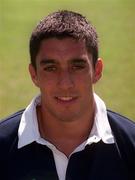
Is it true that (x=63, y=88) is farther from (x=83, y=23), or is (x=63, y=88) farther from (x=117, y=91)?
(x=117, y=91)

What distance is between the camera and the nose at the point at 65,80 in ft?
7.03

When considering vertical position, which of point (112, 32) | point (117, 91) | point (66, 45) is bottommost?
point (117, 91)

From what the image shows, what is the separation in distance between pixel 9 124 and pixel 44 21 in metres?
0.41

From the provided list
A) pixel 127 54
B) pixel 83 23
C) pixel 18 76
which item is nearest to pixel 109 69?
pixel 127 54

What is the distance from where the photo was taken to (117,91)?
5.63m

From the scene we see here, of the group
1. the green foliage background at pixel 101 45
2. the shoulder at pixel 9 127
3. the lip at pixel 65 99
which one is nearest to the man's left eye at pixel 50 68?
the lip at pixel 65 99

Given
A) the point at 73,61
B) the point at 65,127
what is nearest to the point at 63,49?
the point at 73,61

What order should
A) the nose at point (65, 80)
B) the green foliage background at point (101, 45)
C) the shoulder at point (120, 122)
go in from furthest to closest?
1. the green foliage background at point (101, 45)
2. the shoulder at point (120, 122)
3. the nose at point (65, 80)

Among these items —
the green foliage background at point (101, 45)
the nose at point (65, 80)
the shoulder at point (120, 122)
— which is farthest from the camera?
the green foliage background at point (101, 45)

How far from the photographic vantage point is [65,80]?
215cm

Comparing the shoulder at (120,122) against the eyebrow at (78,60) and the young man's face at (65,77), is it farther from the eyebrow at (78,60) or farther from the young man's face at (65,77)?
the eyebrow at (78,60)

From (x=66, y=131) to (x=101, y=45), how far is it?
12.5 feet

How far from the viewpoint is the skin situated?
2.17m

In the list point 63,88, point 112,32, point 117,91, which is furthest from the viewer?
point 112,32
